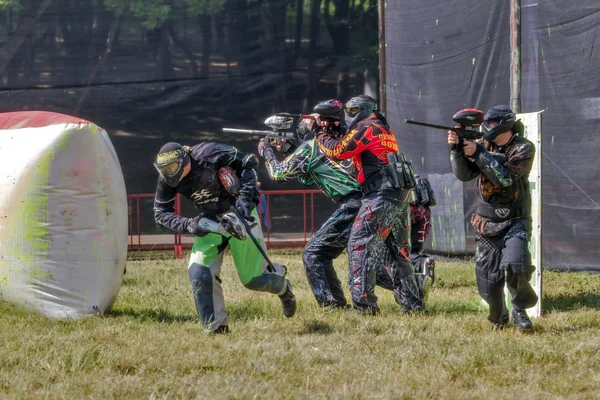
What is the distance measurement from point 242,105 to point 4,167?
10.5 meters

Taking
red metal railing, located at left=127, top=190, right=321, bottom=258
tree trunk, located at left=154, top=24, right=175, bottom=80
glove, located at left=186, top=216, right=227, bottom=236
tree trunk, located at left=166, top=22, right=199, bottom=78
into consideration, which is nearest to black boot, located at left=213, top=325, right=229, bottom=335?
glove, located at left=186, top=216, right=227, bottom=236

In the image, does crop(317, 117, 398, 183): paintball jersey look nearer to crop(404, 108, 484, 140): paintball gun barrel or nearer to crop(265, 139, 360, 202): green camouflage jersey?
crop(265, 139, 360, 202): green camouflage jersey

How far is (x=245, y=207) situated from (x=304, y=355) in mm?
Answer: 1395

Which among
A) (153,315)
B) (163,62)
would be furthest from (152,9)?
(153,315)

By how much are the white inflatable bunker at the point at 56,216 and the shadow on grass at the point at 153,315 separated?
11.1 inches

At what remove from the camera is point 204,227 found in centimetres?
675

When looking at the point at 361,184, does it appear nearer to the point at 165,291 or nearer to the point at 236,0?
the point at 165,291

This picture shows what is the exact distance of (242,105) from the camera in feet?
58.8

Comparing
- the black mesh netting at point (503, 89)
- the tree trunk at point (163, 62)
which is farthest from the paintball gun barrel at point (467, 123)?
the tree trunk at point (163, 62)

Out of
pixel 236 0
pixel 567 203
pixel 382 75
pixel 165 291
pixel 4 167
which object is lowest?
pixel 165 291

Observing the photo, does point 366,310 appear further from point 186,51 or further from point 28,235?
point 186,51

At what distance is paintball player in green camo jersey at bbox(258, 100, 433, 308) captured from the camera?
7.98 meters

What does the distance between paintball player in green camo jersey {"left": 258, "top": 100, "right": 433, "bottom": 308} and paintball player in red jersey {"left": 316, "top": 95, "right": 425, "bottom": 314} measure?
0.99 ft

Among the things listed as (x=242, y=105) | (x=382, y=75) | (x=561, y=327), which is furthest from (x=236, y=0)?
(x=561, y=327)
